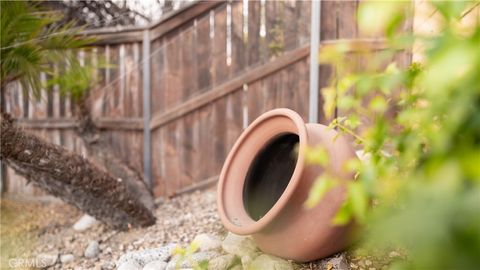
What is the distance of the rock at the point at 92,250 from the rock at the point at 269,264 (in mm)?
1204

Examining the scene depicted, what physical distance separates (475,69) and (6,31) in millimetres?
2403

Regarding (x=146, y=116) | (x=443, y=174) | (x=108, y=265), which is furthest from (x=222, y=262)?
(x=146, y=116)

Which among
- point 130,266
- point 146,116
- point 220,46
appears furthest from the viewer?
point 146,116

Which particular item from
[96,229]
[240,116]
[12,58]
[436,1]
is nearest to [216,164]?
[240,116]

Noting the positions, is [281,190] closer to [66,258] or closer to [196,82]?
[66,258]

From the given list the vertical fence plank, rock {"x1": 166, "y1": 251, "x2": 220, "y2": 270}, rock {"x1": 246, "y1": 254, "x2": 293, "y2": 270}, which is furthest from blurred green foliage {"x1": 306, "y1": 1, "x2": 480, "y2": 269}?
the vertical fence plank

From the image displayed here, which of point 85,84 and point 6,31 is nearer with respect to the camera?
point 6,31

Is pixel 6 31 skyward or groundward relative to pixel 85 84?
skyward

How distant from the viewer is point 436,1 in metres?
0.44

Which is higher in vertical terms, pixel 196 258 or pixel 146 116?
pixel 146 116

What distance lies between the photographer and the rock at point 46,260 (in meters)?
2.21

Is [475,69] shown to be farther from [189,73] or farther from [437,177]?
[189,73]

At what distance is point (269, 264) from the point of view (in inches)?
61.0

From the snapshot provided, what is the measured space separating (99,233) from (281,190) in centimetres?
148
